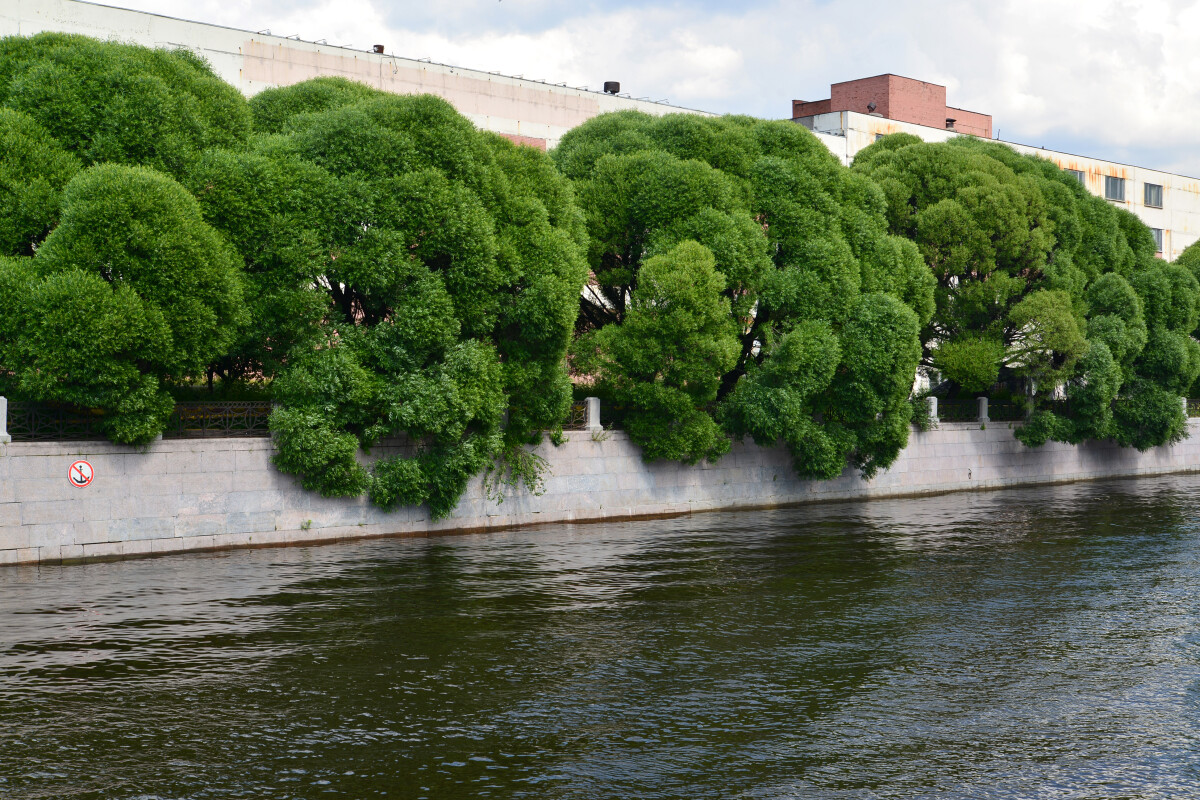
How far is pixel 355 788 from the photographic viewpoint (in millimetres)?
10961

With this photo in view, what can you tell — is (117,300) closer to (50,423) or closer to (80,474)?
(50,423)

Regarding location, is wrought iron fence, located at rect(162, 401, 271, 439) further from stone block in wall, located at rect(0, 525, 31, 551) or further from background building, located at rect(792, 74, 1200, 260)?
background building, located at rect(792, 74, 1200, 260)

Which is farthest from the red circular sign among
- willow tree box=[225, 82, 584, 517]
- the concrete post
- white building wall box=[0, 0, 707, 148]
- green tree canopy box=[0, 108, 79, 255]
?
white building wall box=[0, 0, 707, 148]

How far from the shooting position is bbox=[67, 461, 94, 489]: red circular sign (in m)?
23.9

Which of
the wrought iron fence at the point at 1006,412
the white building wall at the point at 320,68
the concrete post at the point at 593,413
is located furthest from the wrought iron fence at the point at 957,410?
the white building wall at the point at 320,68

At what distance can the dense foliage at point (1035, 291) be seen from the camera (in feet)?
143

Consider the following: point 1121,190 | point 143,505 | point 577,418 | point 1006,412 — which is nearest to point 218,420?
point 143,505

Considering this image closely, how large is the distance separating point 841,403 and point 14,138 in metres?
23.6

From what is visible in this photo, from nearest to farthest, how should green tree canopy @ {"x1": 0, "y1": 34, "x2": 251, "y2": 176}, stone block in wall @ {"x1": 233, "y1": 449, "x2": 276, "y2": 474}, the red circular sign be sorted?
the red circular sign < green tree canopy @ {"x1": 0, "y1": 34, "x2": 251, "y2": 176} < stone block in wall @ {"x1": 233, "y1": 449, "x2": 276, "y2": 474}

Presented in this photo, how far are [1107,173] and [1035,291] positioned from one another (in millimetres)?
40393

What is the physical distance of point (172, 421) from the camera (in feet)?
84.0

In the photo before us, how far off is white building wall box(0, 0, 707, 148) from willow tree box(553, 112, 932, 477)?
11.4 meters

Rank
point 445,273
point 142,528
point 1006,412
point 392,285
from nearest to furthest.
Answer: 1. point 142,528
2. point 392,285
3. point 445,273
4. point 1006,412

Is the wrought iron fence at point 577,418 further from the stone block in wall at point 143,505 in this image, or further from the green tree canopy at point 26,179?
the green tree canopy at point 26,179
